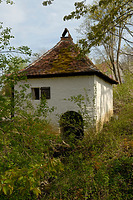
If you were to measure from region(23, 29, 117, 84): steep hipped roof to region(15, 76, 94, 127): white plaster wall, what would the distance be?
276 millimetres

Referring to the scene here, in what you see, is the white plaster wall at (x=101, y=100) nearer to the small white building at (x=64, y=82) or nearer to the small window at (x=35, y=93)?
the small white building at (x=64, y=82)

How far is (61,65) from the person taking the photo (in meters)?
9.13

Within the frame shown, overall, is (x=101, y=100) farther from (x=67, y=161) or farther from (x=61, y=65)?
(x=67, y=161)

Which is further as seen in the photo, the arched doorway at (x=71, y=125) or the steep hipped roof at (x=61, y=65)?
the steep hipped roof at (x=61, y=65)

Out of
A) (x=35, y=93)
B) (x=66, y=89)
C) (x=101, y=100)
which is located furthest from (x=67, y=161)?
(x=101, y=100)

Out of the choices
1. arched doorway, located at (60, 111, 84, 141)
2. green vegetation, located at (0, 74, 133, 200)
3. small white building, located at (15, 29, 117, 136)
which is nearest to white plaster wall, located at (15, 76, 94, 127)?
small white building, located at (15, 29, 117, 136)

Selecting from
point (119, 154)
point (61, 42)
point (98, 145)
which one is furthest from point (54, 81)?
point (119, 154)

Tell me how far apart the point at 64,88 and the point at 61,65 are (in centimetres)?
122

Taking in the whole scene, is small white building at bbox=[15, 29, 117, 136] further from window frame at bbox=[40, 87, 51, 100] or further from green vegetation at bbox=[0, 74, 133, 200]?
green vegetation at bbox=[0, 74, 133, 200]

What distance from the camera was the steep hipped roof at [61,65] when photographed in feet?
28.0

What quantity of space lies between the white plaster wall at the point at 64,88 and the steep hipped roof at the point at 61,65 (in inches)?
10.9

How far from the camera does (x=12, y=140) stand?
3.95m

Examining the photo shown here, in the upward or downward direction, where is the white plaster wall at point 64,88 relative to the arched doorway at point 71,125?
upward

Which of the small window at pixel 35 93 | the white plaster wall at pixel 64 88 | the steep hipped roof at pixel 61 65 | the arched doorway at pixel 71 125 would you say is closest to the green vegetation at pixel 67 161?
the arched doorway at pixel 71 125
